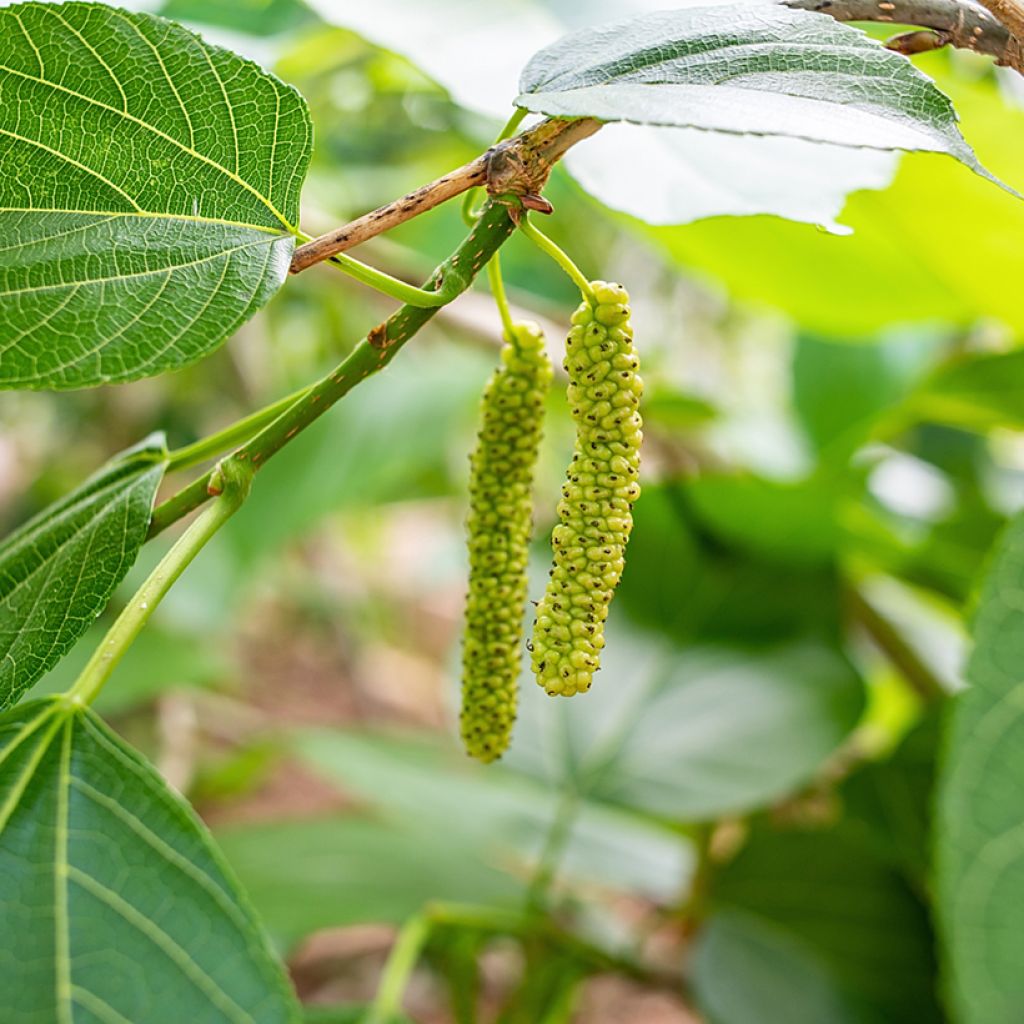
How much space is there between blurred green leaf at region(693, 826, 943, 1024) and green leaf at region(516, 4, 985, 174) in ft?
1.83

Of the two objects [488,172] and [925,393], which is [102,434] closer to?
[925,393]

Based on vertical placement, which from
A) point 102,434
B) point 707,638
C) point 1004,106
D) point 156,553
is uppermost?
point 102,434

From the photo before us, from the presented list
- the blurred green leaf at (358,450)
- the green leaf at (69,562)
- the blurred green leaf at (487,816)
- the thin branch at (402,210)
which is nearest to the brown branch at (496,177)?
the thin branch at (402,210)

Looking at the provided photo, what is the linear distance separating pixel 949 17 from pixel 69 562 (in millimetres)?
303

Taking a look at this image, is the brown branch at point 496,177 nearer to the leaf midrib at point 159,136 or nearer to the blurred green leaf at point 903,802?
the leaf midrib at point 159,136

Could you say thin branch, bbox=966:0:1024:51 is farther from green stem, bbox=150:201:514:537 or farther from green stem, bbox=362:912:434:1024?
green stem, bbox=362:912:434:1024

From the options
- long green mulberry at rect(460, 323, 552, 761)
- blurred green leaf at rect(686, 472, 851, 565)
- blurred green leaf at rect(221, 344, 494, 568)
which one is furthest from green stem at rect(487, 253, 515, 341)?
blurred green leaf at rect(221, 344, 494, 568)

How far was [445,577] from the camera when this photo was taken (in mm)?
1839

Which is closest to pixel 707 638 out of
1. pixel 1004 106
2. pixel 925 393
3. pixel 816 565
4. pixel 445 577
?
pixel 816 565

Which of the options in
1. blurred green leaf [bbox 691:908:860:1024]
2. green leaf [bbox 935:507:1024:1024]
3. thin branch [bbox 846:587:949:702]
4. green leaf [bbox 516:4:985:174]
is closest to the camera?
green leaf [bbox 516:4:985:174]

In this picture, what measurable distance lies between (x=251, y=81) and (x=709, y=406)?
0.55 m

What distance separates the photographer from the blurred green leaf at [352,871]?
75 cm

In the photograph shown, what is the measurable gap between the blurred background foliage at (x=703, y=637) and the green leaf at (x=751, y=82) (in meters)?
0.15

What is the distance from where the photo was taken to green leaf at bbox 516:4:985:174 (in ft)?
0.80
